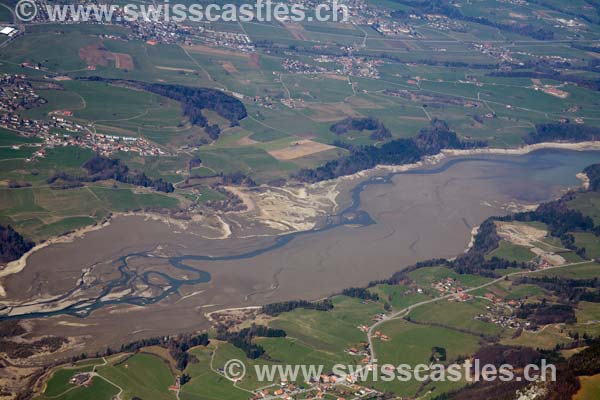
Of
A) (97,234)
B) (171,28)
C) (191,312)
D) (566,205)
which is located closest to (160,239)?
(97,234)

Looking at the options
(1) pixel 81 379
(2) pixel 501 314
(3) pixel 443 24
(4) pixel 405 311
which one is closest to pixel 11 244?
(1) pixel 81 379

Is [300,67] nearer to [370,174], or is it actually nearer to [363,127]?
[363,127]

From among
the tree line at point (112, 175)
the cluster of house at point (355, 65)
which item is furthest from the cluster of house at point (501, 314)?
the cluster of house at point (355, 65)

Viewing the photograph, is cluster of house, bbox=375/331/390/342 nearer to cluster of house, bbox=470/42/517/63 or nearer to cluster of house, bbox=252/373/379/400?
cluster of house, bbox=252/373/379/400

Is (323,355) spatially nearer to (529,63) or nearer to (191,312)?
(191,312)

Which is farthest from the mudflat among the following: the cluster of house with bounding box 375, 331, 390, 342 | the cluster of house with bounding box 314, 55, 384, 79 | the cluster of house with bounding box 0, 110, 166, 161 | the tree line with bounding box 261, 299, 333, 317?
the cluster of house with bounding box 314, 55, 384, 79

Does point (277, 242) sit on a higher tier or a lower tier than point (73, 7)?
lower

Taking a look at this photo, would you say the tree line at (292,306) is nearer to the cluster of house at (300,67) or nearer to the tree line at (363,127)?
the tree line at (363,127)
